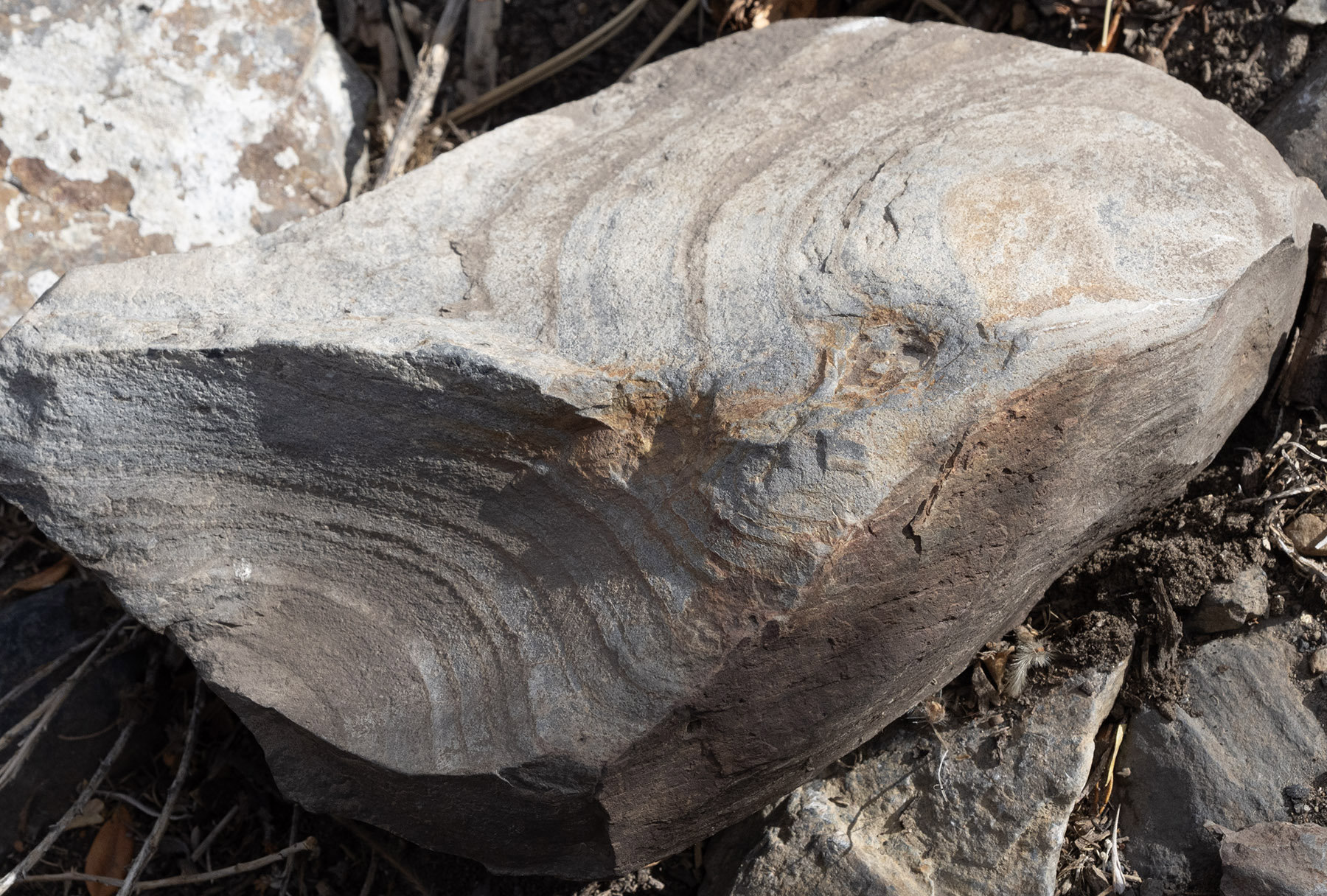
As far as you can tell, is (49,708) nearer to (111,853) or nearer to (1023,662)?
(111,853)

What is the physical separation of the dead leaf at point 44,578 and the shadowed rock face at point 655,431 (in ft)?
2.47

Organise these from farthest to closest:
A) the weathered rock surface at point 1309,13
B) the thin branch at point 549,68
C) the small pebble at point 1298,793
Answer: the thin branch at point 549,68, the weathered rock surface at point 1309,13, the small pebble at point 1298,793

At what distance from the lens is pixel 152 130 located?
2451 mm

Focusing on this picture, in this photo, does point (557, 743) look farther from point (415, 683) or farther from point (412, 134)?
point (412, 134)

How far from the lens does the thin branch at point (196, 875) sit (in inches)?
80.4

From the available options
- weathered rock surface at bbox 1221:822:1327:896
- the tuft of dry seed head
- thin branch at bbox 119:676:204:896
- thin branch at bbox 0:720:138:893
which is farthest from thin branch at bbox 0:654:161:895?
weathered rock surface at bbox 1221:822:1327:896

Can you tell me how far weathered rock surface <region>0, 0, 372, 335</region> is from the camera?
234 cm

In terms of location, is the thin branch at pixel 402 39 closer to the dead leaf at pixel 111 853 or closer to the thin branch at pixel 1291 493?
the dead leaf at pixel 111 853

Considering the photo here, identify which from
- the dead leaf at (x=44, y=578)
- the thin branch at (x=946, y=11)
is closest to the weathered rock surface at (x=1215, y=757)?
the thin branch at (x=946, y=11)

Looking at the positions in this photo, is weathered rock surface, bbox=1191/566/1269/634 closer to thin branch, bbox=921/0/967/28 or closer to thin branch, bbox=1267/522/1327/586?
thin branch, bbox=1267/522/1327/586

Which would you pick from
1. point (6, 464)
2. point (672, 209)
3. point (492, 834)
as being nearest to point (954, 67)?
point (672, 209)

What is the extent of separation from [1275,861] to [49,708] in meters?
2.38

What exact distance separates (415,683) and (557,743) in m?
0.32

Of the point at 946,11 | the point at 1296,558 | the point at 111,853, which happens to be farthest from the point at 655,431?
the point at 946,11
